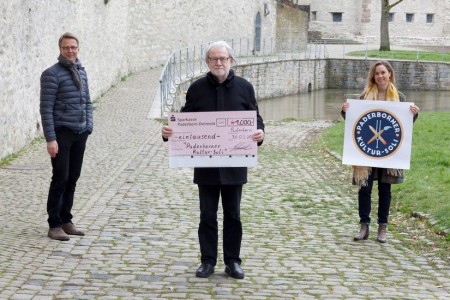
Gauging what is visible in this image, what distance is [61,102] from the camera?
9.72 m

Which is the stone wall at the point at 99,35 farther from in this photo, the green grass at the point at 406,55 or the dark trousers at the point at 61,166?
the dark trousers at the point at 61,166

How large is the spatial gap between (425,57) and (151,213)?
5010 cm

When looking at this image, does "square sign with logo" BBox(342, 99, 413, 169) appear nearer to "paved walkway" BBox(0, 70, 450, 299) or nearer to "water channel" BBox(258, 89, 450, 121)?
"paved walkway" BBox(0, 70, 450, 299)

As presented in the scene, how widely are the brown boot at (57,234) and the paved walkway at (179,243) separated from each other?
94 millimetres

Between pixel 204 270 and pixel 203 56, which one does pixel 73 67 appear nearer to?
pixel 204 270

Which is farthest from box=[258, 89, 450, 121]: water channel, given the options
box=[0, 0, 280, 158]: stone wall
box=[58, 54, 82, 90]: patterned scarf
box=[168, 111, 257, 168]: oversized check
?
box=[168, 111, 257, 168]: oversized check

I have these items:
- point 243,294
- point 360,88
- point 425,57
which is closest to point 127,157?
point 243,294

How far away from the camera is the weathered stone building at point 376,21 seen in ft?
258

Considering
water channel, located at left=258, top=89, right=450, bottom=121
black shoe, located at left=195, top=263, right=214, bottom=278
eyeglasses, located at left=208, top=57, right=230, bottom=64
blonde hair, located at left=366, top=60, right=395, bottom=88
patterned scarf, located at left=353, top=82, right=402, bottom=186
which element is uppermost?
eyeglasses, located at left=208, top=57, right=230, bottom=64

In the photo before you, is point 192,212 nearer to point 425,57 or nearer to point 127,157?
point 127,157

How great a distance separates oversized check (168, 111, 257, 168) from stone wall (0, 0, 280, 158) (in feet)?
26.2

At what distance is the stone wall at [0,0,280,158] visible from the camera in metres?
16.7

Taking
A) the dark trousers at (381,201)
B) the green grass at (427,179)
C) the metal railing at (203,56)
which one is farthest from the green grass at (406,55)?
the dark trousers at (381,201)

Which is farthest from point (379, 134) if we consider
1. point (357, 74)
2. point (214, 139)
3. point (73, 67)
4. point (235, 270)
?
point (357, 74)
